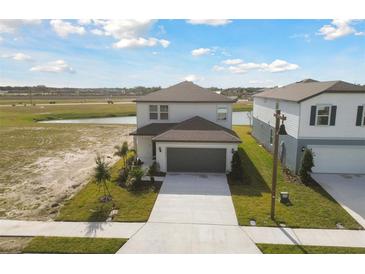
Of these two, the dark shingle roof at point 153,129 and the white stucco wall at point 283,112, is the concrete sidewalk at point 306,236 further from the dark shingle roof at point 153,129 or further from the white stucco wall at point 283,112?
the dark shingle roof at point 153,129

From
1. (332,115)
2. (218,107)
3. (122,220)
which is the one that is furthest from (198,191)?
(332,115)

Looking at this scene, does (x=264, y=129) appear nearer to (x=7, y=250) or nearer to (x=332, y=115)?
(x=332, y=115)

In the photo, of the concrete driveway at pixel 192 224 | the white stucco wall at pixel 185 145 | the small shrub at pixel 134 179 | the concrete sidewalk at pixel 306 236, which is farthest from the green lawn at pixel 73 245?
the white stucco wall at pixel 185 145

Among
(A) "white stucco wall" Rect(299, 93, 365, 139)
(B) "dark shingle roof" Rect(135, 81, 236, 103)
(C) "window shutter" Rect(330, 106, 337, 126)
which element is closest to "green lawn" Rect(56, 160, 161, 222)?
(B) "dark shingle roof" Rect(135, 81, 236, 103)

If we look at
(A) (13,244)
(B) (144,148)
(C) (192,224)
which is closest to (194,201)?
(C) (192,224)

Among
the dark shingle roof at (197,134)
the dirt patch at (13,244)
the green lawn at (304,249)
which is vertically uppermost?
the dark shingle roof at (197,134)

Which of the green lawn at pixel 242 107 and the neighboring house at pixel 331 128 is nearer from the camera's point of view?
the neighboring house at pixel 331 128
